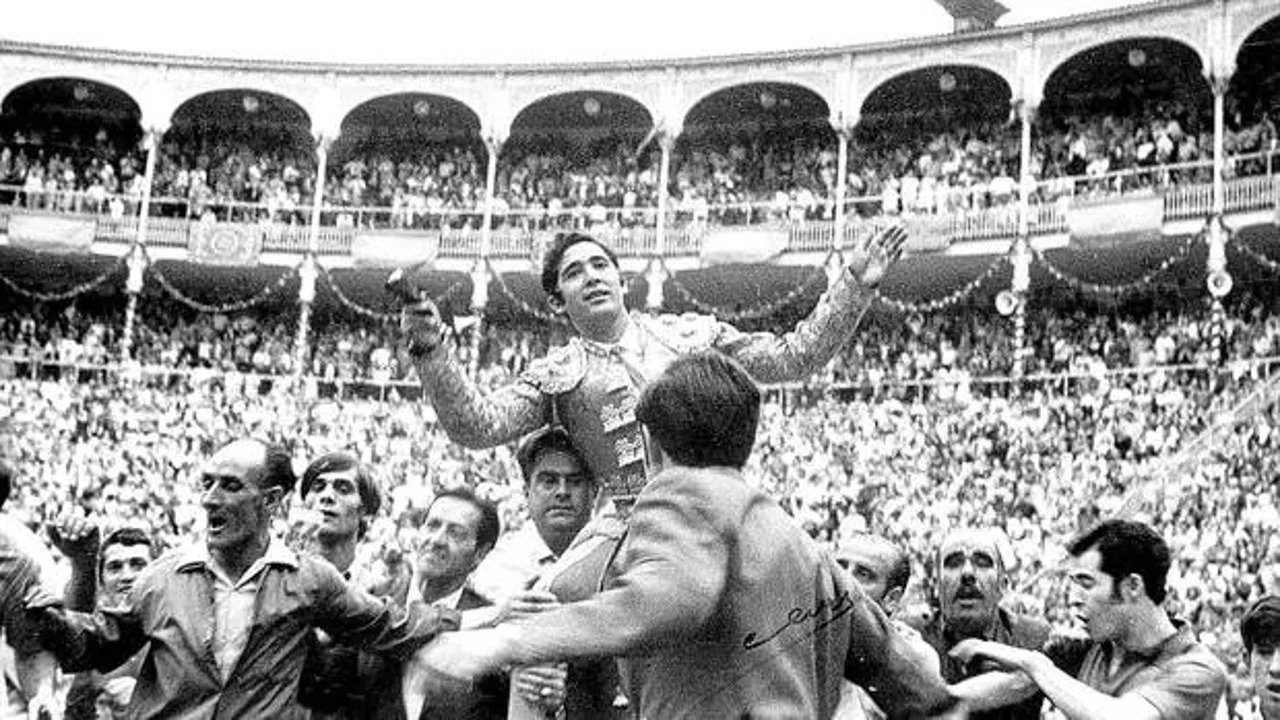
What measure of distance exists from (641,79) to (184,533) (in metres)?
12.6

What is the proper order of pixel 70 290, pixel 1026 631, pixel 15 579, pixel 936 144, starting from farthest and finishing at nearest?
1. pixel 70 290
2. pixel 936 144
3. pixel 1026 631
4. pixel 15 579

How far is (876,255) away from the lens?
4.68 metres

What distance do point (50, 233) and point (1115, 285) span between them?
60.6 feet

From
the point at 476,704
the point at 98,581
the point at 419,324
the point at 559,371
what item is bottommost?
the point at 476,704

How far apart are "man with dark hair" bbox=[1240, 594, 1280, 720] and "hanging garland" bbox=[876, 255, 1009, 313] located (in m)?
19.3

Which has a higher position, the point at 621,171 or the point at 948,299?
the point at 621,171

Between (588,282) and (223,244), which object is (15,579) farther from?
(223,244)

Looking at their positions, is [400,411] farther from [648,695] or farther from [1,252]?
[648,695]

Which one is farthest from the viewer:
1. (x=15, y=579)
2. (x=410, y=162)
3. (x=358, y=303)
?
(x=410, y=162)

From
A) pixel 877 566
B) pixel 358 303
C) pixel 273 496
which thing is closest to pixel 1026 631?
pixel 877 566

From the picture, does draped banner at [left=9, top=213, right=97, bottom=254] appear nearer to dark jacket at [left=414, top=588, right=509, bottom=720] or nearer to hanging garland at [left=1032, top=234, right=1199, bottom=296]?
hanging garland at [left=1032, top=234, right=1199, bottom=296]

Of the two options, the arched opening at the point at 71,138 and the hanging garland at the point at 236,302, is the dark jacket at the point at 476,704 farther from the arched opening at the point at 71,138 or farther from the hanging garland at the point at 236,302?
the arched opening at the point at 71,138

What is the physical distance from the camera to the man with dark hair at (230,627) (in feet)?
12.1

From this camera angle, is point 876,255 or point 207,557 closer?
point 207,557
